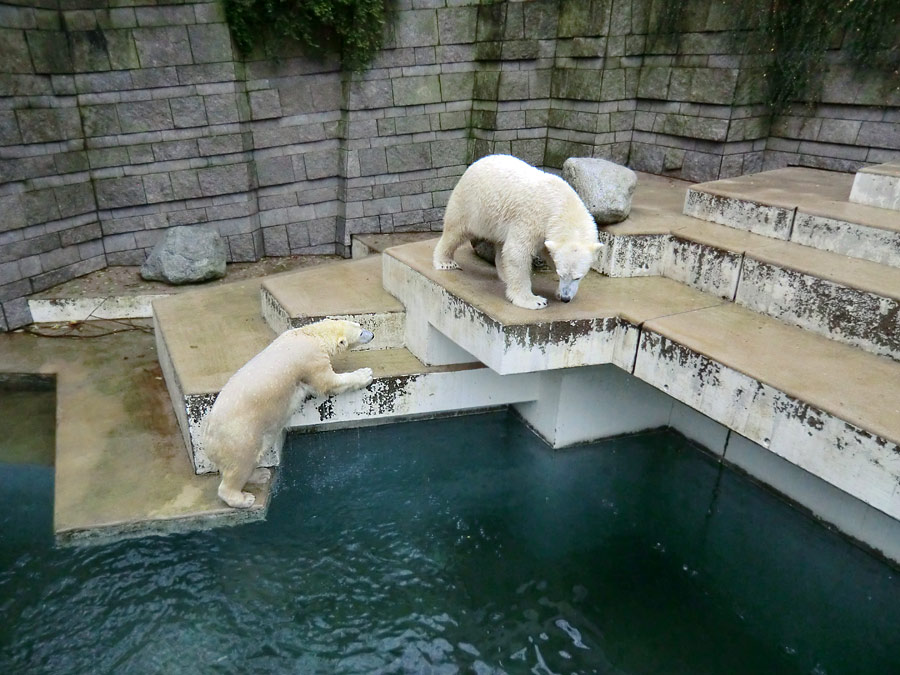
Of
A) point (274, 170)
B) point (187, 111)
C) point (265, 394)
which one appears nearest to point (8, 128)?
point (187, 111)

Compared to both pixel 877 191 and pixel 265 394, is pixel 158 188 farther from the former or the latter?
pixel 877 191

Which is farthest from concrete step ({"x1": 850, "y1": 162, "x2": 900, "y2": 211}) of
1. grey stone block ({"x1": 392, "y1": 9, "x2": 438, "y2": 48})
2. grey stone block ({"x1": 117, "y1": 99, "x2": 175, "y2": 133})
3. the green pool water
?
grey stone block ({"x1": 117, "y1": 99, "x2": 175, "y2": 133})

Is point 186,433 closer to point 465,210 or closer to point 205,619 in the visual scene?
point 205,619

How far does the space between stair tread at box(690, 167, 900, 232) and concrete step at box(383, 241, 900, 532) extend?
3.54 ft

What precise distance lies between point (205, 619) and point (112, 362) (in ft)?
11.0

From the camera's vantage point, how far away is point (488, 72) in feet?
27.0

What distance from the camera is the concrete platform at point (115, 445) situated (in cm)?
400

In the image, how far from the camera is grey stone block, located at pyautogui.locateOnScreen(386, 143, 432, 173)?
27.1 feet

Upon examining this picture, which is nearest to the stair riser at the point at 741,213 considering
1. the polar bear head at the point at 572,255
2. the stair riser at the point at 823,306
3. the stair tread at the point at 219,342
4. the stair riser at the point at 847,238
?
the stair riser at the point at 847,238

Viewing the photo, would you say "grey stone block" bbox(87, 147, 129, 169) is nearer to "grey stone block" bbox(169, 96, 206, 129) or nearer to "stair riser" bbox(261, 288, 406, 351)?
"grey stone block" bbox(169, 96, 206, 129)

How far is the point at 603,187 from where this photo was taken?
5.23 meters

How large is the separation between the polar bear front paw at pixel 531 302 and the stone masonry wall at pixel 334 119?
4.28m

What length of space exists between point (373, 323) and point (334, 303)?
1.31 ft

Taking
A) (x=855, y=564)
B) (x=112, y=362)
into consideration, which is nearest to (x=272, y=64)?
(x=112, y=362)
